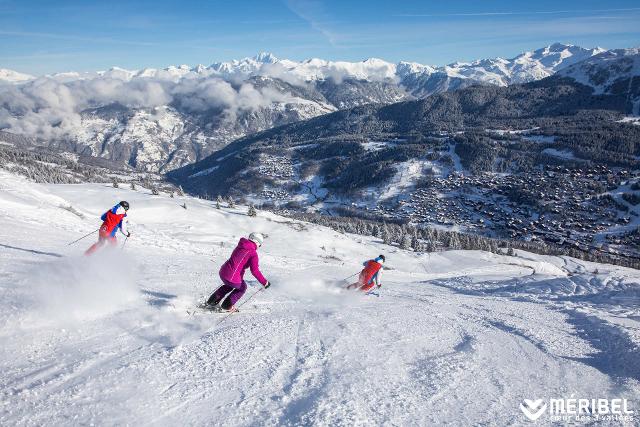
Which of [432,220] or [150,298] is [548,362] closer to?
[150,298]

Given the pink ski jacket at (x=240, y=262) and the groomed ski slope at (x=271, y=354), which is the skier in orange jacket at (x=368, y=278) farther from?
the pink ski jacket at (x=240, y=262)

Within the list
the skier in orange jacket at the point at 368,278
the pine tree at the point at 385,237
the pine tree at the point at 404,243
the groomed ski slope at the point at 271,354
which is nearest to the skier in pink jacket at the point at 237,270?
the groomed ski slope at the point at 271,354

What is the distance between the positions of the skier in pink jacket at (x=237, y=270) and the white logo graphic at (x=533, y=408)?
727 centimetres

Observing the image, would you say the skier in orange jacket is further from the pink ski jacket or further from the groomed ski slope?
the pink ski jacket

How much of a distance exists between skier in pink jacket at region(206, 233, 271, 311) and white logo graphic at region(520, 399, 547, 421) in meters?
7.27

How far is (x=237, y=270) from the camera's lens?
39.9 feet

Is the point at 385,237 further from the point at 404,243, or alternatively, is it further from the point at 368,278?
the point at 368,278

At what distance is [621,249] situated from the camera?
5709 inches

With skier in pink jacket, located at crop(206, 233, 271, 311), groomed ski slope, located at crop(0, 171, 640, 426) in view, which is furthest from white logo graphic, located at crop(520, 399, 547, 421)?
skier in pink jacket, located at crop(206, 233, 271, 311)

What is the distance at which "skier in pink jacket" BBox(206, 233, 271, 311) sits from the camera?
12.1 m

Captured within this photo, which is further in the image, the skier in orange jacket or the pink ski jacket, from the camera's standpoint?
the skier in orange jacket

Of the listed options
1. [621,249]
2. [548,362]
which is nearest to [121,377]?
[548,362]

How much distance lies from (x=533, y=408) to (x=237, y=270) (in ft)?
26.7

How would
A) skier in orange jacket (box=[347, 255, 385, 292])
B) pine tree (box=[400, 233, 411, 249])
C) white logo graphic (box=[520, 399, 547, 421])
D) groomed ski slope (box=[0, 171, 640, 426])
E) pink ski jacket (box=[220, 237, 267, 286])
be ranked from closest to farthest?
1. groomed ski slope (box=[0, 171, 640, 426])
2. white logo graphic (box=[520, 399, 547, 421])
3. pink ski jacket (box=[220, 237, 267, 286])
4. skier in orange jacket (box=[347, 255, 385, 292])
5. pine tree (box=[400, 233, 411, 249])
